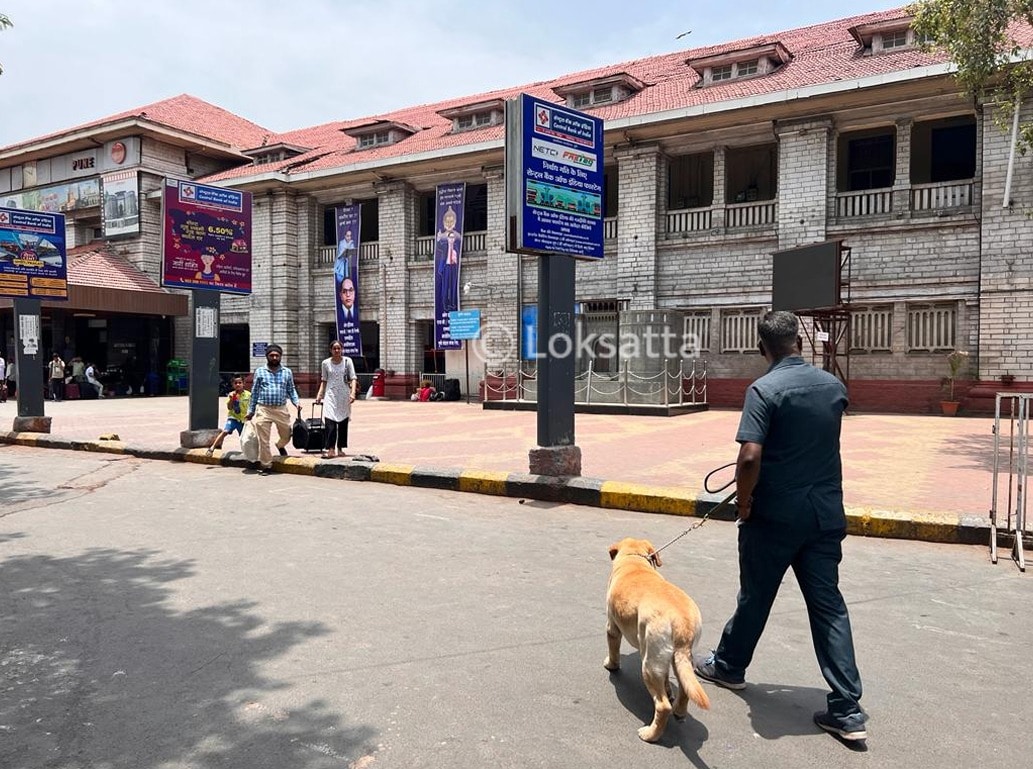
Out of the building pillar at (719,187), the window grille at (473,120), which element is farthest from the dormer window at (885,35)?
the window grille at (473,120)

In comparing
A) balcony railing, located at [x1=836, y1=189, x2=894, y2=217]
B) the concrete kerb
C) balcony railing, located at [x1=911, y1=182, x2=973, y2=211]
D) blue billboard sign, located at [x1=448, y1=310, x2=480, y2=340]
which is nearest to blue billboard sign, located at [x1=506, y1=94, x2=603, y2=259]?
the concrete kerb

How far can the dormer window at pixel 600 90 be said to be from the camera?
22.5 metres

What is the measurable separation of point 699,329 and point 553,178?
12930 millimetres

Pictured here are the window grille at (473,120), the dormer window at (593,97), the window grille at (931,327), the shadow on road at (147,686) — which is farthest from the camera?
the window grille at (473,120)

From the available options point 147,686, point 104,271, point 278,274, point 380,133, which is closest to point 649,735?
point 147,686

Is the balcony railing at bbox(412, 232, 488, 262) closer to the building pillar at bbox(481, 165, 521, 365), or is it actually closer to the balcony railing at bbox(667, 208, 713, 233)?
the building pillar at bbox(481, 165, 521, 365)

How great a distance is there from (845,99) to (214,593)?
18.3m

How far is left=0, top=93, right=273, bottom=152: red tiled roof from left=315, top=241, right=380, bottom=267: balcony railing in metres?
7.04

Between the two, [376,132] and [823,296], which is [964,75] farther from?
[376,132]

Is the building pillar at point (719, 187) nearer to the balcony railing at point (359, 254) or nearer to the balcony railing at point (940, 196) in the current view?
the balcony railing at point (940, 196)

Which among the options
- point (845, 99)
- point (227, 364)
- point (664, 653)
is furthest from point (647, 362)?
point (227, 364)

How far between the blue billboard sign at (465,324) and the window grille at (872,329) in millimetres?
10583

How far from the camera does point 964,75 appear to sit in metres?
10.6

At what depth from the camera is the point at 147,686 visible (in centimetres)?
334
